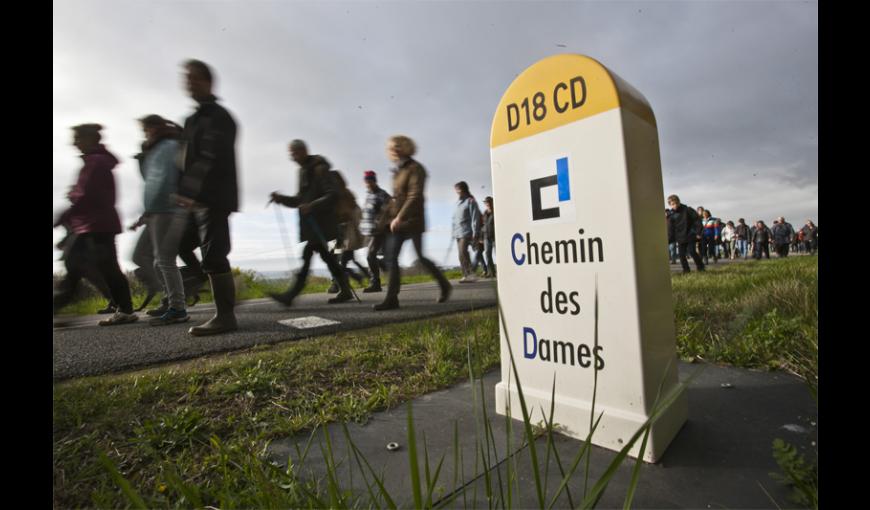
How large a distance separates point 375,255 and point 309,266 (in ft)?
3.85

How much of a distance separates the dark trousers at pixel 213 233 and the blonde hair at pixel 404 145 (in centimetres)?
66

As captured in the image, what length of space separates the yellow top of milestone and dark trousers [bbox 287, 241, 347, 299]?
3.06 ft

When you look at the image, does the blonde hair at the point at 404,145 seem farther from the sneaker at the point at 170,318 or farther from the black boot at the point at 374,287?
the black boot at the point at 374,287

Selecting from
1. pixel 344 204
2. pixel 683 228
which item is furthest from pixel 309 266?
pixel 683 228

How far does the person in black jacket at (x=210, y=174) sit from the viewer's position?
39.1 inches

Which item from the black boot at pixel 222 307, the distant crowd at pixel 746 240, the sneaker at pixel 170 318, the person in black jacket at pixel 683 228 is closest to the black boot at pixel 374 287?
the black boot at pixel 222 307

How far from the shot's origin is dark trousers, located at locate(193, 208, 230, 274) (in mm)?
1306

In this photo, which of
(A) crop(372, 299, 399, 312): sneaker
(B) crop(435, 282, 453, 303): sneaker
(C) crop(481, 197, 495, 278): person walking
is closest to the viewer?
(C) crop(481, 197, 495, 278): person walking

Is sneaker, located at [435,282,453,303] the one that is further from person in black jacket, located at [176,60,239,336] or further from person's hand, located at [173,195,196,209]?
person's hand, located at [173,195,196,209]

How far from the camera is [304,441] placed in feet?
4.34

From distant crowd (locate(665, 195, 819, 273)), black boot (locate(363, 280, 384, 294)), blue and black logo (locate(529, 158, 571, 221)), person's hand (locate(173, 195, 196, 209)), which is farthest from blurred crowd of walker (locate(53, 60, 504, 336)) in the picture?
distant crowd (locate(665, 195, 819, 273))

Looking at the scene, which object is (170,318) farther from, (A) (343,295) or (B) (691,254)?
(B) (691,254)
